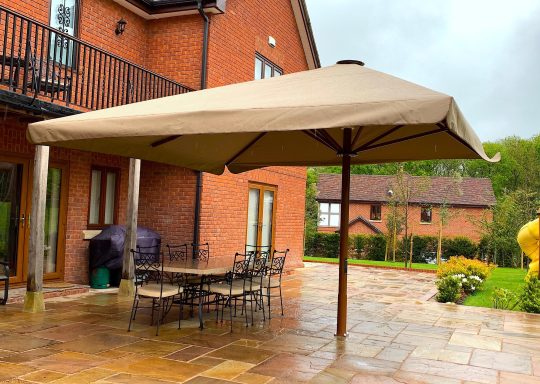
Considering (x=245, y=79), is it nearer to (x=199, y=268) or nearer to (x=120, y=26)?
(x=120, y=26)

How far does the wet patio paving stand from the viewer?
16.0 feet

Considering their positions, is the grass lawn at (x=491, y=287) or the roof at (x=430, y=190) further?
the roof at (x=430, y=190)

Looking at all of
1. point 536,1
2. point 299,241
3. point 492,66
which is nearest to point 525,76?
point 492,66

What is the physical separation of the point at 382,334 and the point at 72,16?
25.1 ft

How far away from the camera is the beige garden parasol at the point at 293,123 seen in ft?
14.0

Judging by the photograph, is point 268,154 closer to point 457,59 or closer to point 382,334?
point 382,334

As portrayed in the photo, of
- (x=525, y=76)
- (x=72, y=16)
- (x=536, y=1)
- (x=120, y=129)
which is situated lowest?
(x=120, y=129)

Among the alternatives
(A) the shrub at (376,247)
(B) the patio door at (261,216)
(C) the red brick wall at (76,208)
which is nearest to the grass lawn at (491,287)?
(B) the patio door at (261,216)

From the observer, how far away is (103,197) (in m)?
10.7

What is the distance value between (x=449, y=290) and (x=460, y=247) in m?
17.4

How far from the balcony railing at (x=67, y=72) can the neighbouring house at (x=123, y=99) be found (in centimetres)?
3

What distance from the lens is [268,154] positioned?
788 centimetres

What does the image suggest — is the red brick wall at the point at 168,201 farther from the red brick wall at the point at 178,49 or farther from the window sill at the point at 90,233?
the red brick wall at the point at 178,49

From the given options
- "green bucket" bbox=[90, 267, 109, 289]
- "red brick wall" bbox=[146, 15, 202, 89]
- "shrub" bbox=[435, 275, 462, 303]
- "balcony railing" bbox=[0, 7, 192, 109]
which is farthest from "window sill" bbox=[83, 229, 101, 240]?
"shrub" bbox=[435, 275, 462, 303]
